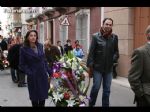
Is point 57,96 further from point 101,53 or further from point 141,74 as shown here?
point 141,74

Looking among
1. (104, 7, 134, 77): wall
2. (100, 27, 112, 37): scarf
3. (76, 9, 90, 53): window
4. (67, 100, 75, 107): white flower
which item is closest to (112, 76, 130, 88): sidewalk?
(104, 7, 134, 77): wall

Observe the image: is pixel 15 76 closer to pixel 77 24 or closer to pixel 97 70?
pixel 97 70

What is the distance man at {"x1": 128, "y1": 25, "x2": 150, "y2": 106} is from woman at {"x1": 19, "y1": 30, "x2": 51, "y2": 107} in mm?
1875

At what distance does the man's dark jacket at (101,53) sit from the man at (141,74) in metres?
2.62

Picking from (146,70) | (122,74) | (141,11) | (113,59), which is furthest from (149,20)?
(146,70)

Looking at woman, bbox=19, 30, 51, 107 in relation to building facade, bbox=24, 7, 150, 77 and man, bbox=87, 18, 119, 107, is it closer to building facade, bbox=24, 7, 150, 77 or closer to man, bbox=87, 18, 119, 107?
man, bbox=87, 18, 119, 107

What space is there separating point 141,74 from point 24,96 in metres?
6.07

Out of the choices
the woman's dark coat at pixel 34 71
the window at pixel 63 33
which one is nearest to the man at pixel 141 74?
the woman's dark coat at pixel 34 71

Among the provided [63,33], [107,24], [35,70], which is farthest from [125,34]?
[63,33]

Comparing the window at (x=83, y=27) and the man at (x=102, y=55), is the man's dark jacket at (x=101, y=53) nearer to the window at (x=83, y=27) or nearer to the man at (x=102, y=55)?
the man at (x=102, y=55)

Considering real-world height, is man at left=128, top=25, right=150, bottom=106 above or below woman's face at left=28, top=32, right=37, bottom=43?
below

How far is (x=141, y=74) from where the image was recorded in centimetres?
508

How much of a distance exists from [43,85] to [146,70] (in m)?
2.05

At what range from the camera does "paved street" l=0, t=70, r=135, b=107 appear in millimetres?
9523
